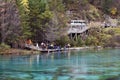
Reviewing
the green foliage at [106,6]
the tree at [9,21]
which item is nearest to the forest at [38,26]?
the tree at [9,21]

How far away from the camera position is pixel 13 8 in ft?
184

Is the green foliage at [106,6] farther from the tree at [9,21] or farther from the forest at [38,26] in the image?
the tree at [9,21]

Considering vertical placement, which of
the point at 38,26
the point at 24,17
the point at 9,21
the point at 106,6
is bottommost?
the point at 38,26

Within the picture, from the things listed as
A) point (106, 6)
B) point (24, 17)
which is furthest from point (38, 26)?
point (106, 6)

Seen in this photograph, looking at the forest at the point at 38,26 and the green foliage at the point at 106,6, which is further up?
the green foliage at the point at 106,6

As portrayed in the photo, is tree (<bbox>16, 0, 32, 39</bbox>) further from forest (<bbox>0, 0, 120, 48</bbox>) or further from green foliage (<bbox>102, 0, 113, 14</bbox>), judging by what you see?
green foliage (<bbox>102, 0, 113, 14</bbox>)

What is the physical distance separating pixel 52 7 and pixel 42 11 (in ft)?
23.6

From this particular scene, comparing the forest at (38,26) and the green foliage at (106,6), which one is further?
the green foliage at (106,6)

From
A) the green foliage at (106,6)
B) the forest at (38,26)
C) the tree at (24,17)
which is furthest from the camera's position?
the green foliage at (106,6)

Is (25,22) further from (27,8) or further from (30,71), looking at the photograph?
(30,71)

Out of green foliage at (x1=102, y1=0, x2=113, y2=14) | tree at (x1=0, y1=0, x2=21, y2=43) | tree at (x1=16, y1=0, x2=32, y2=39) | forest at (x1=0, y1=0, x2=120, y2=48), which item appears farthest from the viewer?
green foliage at (x1=102, y1=0, x2=113, y2=14)

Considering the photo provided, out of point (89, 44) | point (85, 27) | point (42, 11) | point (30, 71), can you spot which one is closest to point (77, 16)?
point (85, 27)

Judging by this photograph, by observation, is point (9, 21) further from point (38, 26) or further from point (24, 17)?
point (38, 26)

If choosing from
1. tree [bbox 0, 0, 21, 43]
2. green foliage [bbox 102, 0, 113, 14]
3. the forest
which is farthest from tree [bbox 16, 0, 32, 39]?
green foliage [bbox 102, 0, 113, 14]
